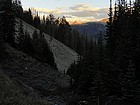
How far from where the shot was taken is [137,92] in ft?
102

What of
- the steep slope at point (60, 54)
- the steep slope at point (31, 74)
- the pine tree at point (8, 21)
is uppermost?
the pine tree at point (8, 21)

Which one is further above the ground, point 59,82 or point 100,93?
point 100,93

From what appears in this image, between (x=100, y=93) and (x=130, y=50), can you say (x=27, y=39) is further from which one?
(x=100, y=93)

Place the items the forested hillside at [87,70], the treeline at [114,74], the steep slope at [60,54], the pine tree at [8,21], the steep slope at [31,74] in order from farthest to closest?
the steep slope at [60,54], the pine tree at [8,21], the steep slope at [31,74], the treeline at [114,74], the forested hillside at [87,70]

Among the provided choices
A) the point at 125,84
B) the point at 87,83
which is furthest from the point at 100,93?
the point at 87,83

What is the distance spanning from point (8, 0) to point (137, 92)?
42.5m

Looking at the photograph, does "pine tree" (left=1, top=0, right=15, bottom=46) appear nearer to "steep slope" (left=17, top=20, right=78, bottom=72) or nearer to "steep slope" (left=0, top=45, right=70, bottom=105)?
"steep slope" (left=0, top=45, right=70, bottom=105)

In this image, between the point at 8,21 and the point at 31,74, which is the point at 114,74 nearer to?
the point at 31,74

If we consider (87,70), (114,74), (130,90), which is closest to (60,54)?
(87,70)

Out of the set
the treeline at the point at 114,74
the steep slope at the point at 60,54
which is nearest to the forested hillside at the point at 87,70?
the treeline at the point at 114,74

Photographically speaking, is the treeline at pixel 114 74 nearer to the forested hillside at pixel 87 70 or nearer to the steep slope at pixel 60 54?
the forested hillside at pixel 87 70

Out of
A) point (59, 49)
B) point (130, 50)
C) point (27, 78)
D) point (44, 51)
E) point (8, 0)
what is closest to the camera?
point (130, 50)

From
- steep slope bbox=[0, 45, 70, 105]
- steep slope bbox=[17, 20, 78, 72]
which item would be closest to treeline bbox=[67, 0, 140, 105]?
steep slope bbox=[0, 45, 70, 105]

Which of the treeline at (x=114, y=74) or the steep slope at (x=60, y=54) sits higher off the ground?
the treeline at (x=114, y=74)
